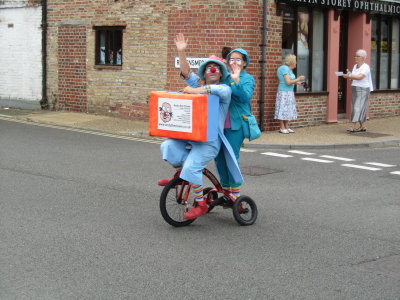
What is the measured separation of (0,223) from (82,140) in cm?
735

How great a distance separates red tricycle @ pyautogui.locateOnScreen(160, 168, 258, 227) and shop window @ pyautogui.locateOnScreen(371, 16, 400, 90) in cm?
1310

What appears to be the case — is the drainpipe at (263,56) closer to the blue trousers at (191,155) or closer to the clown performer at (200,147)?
the clown performer at (200,147)

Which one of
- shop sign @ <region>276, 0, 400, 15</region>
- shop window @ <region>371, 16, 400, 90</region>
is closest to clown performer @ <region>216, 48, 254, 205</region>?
shop sign @ <region>276, 0, 400, 15</region>

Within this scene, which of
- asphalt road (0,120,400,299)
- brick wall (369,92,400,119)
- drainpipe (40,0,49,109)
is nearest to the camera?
asphalt road (0,120,400,299)

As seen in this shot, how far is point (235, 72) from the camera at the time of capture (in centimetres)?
711

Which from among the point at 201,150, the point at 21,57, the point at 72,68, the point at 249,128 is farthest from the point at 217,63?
the point at 21,57

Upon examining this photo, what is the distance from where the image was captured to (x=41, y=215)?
7430mm

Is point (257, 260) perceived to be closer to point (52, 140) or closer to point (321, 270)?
point (321, 270)

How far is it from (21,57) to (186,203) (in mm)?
14834

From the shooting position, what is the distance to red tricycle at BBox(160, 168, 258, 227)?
6980 mm

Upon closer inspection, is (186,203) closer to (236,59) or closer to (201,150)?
(201,150)

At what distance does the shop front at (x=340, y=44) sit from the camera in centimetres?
1688

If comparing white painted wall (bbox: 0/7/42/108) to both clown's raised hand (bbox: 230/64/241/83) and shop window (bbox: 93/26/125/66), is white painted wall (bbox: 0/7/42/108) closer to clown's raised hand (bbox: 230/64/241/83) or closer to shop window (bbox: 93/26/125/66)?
shop window (bbox: 93/26/125/66)

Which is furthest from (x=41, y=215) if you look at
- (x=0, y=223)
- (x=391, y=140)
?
(x=391, y=140)
